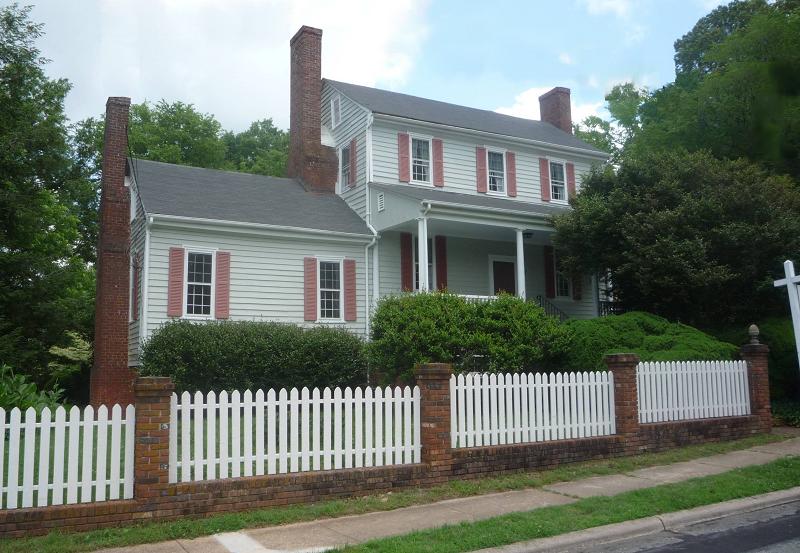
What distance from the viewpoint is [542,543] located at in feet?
20.6

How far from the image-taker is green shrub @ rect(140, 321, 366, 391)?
14.6 meters

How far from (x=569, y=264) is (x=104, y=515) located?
15015 millimetres

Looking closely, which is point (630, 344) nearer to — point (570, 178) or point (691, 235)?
point (691, 235)

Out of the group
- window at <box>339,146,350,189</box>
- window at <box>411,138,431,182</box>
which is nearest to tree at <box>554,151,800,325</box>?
window at <box>411,138,431,182</box>

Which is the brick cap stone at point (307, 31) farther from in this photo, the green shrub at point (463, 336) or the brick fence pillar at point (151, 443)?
the brick fence pillar at point (151, 443)

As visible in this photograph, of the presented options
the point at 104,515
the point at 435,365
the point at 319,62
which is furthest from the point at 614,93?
the point at 104,515

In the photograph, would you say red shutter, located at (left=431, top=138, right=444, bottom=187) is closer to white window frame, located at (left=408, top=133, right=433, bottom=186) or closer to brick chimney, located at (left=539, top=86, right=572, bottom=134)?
white window frame, located at (left=408, top=133, right=433, bottom=186)

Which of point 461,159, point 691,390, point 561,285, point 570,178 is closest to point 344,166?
point 461,159

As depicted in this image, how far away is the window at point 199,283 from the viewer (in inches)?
656

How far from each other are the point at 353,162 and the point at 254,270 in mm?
5579

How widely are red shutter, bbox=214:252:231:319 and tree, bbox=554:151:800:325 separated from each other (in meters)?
8.84

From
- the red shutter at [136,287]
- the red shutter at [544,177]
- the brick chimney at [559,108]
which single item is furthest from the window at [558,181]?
the red shutter at [136,287]

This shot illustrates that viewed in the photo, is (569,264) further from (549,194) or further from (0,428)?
(0,428)

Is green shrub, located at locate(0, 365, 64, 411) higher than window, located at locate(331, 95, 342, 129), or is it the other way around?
window, located at locate(331, 95, 342, 129)
